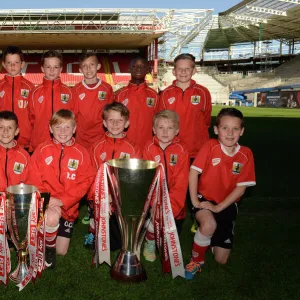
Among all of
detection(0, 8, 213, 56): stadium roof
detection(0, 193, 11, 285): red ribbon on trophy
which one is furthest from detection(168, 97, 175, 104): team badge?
detection(0, 8, 213, 56): stadium roof

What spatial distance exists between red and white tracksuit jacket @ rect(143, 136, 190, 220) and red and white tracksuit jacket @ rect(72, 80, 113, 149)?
1.06 metres

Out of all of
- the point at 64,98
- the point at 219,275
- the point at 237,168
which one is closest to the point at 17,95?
the point at 64,98

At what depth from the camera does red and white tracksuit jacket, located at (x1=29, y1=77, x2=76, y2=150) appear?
3.73 metres

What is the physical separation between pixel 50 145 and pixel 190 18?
144ft

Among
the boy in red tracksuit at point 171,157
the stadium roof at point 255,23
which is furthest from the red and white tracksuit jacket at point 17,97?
the stadium roof at point 255,23

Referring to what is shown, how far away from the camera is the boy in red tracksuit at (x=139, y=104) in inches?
155

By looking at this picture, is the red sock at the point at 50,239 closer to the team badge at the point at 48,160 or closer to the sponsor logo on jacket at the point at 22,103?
the team badge at the point at 48,160

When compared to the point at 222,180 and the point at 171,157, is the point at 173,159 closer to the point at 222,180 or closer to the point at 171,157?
the point at 171,157

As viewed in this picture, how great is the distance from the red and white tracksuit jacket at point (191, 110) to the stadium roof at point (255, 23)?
31872 mm

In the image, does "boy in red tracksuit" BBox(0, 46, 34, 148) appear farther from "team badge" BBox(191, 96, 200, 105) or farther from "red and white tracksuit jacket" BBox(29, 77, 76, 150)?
"team badge" BBox(191, 96, 200, 105)

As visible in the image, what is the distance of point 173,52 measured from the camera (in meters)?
50.0

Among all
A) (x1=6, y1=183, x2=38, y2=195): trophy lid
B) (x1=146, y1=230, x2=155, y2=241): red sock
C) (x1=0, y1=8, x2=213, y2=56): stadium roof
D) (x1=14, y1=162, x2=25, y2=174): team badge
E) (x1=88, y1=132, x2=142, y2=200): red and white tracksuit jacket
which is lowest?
(x1=146, y1=230, x2=155, y2=241): red sock

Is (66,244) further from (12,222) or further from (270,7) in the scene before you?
(270,7)

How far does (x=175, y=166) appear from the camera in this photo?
9.55 feet
